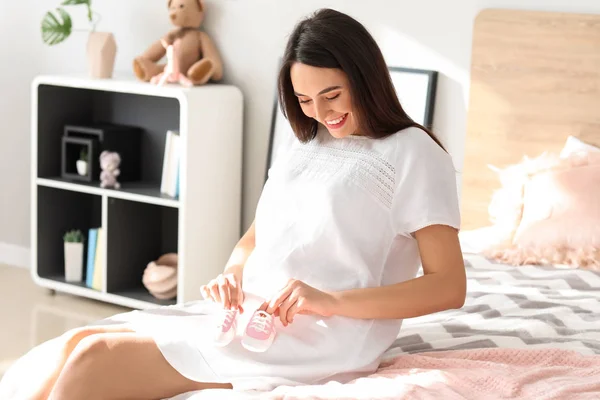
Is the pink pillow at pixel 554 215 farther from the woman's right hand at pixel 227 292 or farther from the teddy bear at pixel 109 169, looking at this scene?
the teddy bear at pixel 109 169

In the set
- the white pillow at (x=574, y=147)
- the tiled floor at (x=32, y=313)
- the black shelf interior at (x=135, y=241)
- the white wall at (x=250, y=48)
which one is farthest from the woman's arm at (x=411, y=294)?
the black shelf interior at (x=135, y=241)

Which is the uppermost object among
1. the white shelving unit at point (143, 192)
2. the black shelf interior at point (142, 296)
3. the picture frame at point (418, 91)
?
the picture frame at point (418, 91)

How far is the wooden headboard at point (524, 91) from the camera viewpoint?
9.78 ft

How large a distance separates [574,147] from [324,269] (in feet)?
4.94

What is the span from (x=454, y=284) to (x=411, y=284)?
0.25ft

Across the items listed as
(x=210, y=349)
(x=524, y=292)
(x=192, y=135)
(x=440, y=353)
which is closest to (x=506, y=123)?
(x=524, y=292)

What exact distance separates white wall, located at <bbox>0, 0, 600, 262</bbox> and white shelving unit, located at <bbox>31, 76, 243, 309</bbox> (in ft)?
0.37

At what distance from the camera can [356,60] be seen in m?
1.69

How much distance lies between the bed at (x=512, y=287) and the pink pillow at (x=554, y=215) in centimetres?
6

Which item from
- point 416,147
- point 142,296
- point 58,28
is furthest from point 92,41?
point 416,147

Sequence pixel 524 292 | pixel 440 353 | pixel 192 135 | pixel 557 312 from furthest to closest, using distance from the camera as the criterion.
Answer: pixel 192 135 < pixel 524 292 < pixel 557 312 < pixel 440 353

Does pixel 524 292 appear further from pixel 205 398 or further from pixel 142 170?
pixel 142 170

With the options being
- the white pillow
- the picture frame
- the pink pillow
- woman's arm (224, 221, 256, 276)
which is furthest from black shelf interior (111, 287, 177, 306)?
woman's arm (224, 221, 256, 276)

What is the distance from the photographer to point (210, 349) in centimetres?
158
